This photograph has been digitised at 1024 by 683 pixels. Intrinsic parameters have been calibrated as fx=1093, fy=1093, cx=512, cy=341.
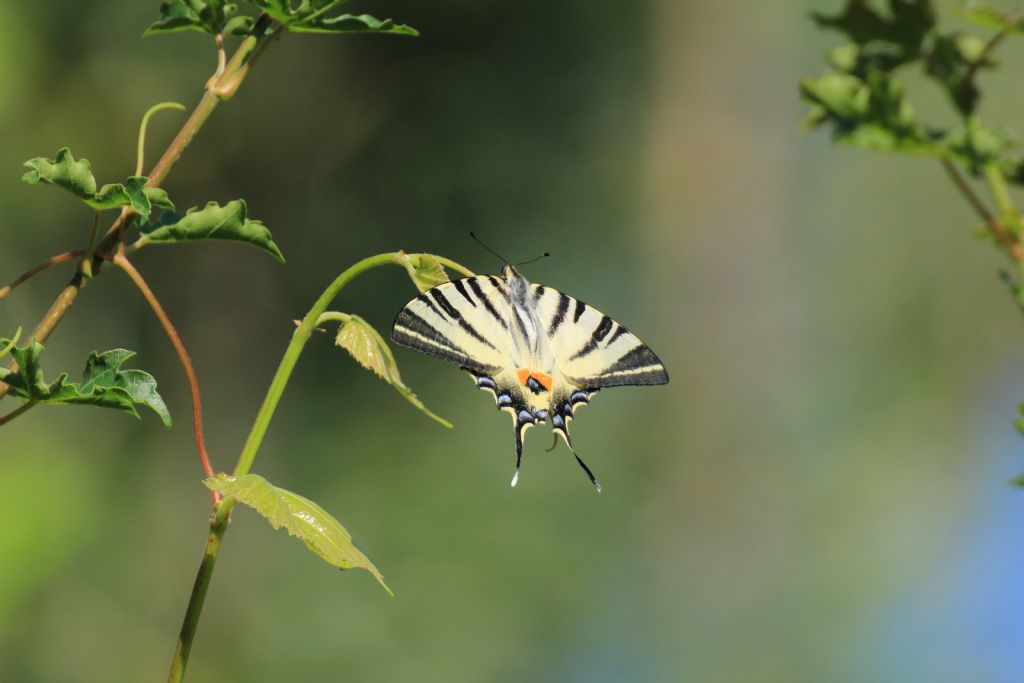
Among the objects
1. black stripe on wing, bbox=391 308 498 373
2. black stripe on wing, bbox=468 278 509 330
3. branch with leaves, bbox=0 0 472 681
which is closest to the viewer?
branch with leaves, bbox=0 0 472 681

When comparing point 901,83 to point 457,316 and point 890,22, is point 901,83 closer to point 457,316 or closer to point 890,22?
point 890,22

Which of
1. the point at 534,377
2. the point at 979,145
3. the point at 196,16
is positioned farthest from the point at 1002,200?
the point at 534,377

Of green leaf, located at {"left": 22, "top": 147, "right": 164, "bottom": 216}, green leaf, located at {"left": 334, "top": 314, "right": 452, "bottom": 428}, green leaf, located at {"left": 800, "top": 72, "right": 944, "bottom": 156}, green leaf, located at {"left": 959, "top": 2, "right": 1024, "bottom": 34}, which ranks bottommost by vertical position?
green leaf, located at {"left": 334, "top": 314, "right": 452, "bottom": 428}

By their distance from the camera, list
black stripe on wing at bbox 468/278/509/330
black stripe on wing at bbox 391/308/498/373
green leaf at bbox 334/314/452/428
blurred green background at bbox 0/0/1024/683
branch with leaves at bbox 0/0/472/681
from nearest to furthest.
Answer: branch with leaves at bbox 0/0/472/681 < green leaf at bbox 334/314/452/428 < black stripe on wing at bbox 391/308/498/373 < black stripe on wing at bbox 468/278/509/330 < blurred green background at bbox 0/0/1024/683

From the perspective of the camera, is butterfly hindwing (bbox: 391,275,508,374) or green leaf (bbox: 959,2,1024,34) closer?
green leaf (bbox: 959,2,1024,34)

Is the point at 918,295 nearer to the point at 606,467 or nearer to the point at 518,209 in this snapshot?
the point at 606,467

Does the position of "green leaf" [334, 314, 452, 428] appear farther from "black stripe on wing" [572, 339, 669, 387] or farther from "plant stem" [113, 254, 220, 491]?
"black stripe on wing" [572, 339, 669, 387]

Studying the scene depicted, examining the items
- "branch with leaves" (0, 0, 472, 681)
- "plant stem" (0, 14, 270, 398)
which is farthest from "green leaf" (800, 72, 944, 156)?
"plant stem" (0, 14, 270, 398)
